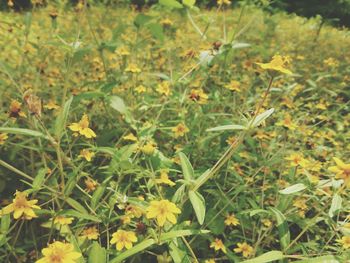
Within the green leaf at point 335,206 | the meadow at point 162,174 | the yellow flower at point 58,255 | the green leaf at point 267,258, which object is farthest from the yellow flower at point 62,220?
the green leaf at point 335,206

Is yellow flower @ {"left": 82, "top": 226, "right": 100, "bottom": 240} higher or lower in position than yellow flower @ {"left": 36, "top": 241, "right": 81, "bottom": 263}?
lower

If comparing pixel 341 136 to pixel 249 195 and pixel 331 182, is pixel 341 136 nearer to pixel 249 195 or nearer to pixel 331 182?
pixel 249 195

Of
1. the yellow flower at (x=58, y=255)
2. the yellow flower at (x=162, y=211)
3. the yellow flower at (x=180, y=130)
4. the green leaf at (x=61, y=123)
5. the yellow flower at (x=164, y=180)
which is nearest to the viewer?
the yellow flower at (x=58, y=255)

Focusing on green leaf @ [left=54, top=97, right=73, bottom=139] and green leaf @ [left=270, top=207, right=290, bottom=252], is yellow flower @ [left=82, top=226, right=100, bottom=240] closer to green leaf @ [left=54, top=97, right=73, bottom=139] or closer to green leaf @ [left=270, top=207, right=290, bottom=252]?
green leaf @ [left=54, top=97, right=73, bottom=139]

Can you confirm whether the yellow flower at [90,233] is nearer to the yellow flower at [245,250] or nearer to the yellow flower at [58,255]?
the yellow flower at [58,255]

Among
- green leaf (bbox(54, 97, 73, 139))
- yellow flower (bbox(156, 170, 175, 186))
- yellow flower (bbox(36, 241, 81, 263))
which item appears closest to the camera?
yellow flower (bbox(36, 241, 81, 263))

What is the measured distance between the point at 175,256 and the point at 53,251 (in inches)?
12.6

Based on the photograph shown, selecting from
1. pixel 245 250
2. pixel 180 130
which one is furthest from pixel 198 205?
pixel 180 130

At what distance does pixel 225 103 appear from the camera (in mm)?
1693

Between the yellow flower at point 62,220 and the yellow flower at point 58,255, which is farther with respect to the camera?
the yellow flower at point 62,220

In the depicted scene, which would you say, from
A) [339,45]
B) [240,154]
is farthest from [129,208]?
[339,45]

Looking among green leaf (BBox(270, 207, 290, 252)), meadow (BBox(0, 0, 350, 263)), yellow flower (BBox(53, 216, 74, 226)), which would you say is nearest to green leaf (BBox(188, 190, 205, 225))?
meadow (BBox(0, 0, 350, 263))

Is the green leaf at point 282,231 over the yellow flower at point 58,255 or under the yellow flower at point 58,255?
under

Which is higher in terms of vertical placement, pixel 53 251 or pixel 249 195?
pixel 53 251
